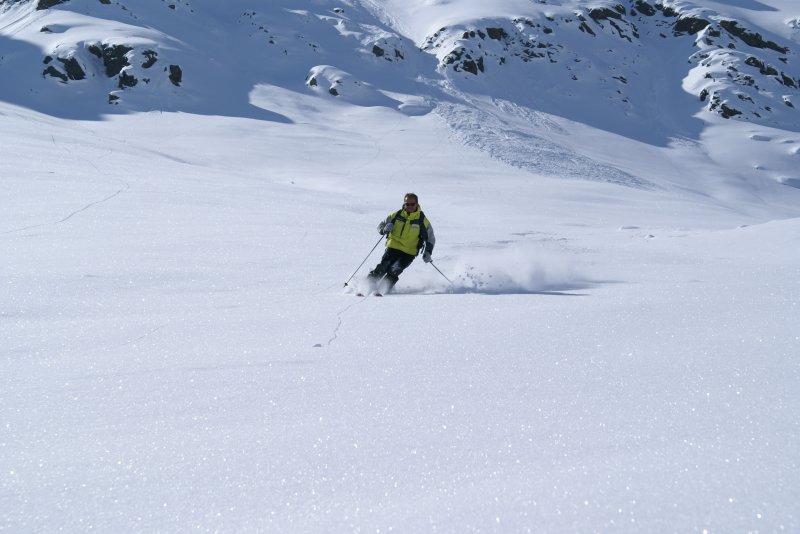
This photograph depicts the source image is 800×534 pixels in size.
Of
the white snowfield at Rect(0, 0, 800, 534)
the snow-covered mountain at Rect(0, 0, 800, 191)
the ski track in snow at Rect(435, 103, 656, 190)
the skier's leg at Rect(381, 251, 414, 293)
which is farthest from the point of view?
the snow-covered mountain at Rect(0, 0, 800, 191)

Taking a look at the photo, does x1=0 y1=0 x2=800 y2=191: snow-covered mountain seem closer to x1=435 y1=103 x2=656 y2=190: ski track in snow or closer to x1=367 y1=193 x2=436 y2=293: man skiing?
x1=435 y1=103 x2=656 y2=190: ski track in snow

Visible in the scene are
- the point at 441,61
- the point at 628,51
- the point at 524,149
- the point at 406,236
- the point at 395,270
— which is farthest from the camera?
the point at 628,51

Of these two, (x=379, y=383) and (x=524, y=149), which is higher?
(x=379, y=383)

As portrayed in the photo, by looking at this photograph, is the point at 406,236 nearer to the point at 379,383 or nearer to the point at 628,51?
the point at 379,383

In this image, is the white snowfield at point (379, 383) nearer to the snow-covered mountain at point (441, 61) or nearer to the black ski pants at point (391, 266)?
the black ski pants at point (391, 266)

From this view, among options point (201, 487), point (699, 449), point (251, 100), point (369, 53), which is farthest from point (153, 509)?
point (369, 53)

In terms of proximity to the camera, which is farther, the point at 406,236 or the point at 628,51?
the point at 628,51

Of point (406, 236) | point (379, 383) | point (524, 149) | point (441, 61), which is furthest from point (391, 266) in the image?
point (441, 61)

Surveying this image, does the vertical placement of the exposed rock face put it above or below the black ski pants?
above

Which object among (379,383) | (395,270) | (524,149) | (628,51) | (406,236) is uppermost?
(628,51)

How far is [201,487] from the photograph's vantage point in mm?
2031

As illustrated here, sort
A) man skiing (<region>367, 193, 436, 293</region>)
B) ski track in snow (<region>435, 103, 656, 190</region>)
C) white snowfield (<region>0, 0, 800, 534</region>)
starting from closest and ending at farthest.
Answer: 1. white snowfield (<region>0, 0, 800, 534</region>)
2. man skiing (<region>367, 193, 436, 293</region>)
3. ski track in snow (<region>435, 103, 656, 190</region>)

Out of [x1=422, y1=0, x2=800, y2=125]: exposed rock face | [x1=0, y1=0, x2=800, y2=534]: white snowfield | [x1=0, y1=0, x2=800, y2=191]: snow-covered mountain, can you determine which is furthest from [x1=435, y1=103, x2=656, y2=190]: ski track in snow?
[x1=0, y1=0, x2=800, y2=534]: white snowfield

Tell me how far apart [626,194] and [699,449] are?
2703cm
